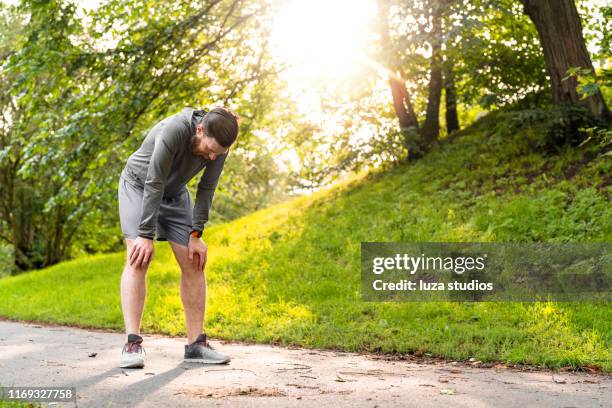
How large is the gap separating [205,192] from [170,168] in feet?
1.39

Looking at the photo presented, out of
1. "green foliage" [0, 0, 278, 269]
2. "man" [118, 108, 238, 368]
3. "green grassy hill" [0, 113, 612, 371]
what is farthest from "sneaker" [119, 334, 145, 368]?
"green foliage" [0, 0, 278, 269]

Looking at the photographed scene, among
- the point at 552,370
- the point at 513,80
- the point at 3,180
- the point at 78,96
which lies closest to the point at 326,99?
the point at 513,80

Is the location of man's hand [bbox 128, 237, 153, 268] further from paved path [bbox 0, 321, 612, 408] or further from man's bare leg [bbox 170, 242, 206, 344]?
paved path [bbox 0, 321, 612, 408]

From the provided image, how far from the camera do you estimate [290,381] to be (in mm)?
4332

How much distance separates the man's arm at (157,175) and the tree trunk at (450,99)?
10227mm

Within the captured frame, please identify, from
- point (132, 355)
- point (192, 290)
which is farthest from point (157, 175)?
point (132, 355)

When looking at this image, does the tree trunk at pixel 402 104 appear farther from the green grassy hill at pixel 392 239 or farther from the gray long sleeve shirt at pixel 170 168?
the gray long sleeve shirt at pixel 170 168

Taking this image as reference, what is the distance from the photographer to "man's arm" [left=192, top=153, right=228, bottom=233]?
4.97 meters

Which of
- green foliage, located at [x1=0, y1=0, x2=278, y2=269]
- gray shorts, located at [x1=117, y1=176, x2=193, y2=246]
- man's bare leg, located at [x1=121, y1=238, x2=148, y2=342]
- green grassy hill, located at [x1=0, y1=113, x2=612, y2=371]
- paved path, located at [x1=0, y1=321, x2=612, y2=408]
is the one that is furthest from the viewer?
green foliage, located at [x1=0, y1=0, x2=278, y2=269]

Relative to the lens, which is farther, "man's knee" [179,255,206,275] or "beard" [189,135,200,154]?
"man's knee" [179,255,206,275]

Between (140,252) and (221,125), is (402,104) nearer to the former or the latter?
(221,125)

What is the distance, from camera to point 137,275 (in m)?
4.68

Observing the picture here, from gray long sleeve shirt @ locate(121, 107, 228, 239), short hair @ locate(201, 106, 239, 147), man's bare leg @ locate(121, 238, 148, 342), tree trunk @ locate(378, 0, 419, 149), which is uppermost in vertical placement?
tree trunk @ locate(378, 0, 419, 149)

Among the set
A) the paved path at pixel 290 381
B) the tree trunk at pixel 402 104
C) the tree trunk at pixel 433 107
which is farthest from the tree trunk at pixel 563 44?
the paved path at pixel 290 381
